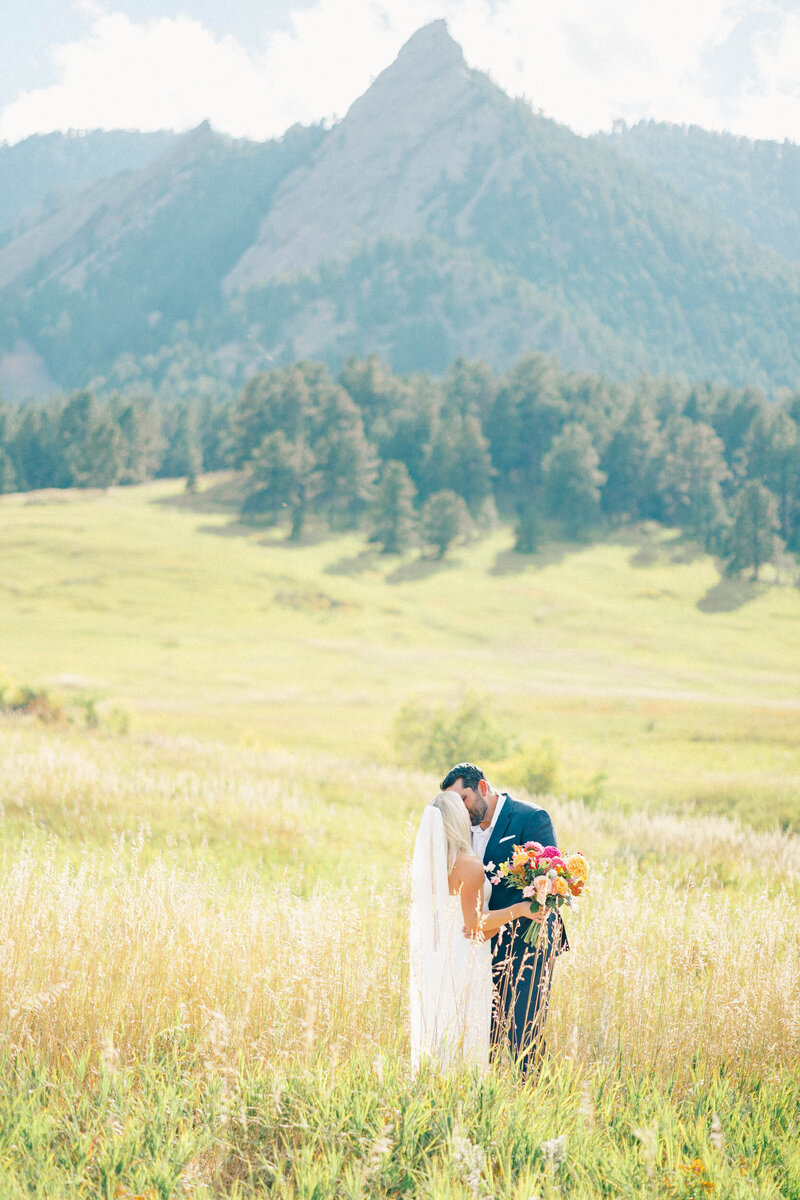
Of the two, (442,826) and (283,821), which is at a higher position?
(442,826)

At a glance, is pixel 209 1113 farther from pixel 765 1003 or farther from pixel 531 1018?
pixel 765 1003

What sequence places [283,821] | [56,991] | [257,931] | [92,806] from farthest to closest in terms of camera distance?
[283,821] → [92,806] → [257,931] → [56,991]

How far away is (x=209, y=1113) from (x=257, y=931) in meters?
1.99

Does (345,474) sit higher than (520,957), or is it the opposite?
(345,474)

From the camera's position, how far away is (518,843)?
18.1 ft

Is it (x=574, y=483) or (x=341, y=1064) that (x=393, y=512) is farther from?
(x=341, y=1064)

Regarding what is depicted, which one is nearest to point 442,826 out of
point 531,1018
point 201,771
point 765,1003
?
point 531,1018

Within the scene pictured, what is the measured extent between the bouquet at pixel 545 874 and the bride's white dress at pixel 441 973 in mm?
349

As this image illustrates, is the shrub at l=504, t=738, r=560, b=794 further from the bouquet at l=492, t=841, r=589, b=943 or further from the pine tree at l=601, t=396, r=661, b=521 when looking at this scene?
the pine tree at l=601, t=396, r=661, b=521

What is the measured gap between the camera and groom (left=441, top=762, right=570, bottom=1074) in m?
5.43

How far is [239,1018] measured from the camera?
5355 millimetres

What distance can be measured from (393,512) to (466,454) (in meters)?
18.3

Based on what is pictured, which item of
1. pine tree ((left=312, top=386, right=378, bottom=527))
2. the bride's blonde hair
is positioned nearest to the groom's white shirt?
the bride's blonde hair

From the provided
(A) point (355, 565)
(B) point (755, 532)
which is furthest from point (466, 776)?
(B) point (755, 532)
